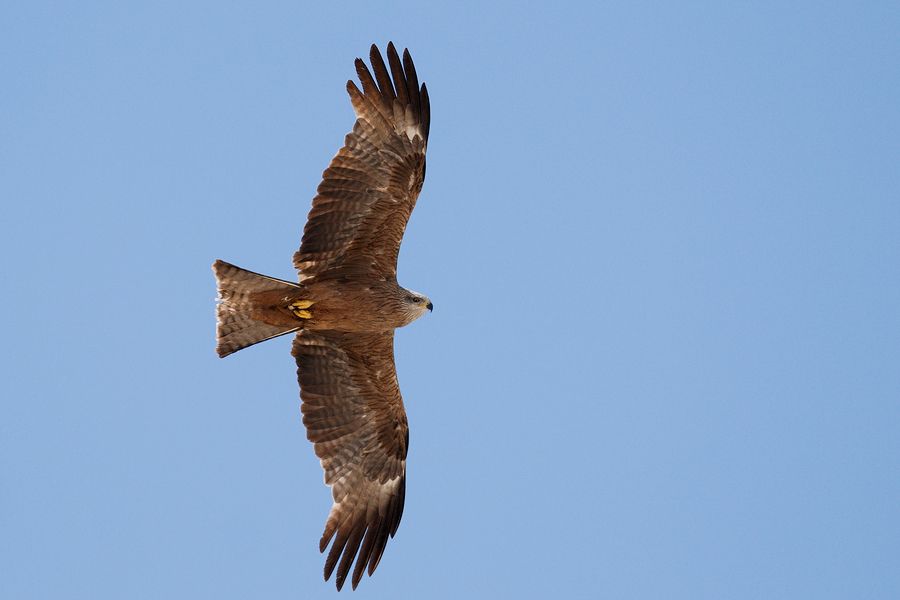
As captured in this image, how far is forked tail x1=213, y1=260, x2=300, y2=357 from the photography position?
11.2m

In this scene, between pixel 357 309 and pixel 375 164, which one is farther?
pixel 357 309

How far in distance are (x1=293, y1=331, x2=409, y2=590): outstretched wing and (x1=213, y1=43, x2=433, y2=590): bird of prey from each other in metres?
0.01

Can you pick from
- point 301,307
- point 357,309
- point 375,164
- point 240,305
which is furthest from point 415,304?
point 240,305

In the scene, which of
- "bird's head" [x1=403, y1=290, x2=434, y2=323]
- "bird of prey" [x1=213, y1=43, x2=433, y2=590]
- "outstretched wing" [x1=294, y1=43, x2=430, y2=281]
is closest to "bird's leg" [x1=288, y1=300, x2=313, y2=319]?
"bird of prey" [x1=213, y1=43, x2=433, y2=590]

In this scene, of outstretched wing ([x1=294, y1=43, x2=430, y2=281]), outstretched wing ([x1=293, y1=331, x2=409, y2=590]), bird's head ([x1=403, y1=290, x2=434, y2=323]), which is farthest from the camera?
outstretched wing ([x1=293, y1=331, x2=409, y2=590])

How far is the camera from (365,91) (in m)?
11.2

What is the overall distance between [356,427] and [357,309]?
55.2 inches

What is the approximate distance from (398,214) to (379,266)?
0.59m

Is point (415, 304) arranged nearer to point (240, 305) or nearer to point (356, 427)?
point (356, 427)

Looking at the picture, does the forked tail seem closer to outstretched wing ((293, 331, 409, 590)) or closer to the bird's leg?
the bird's leg

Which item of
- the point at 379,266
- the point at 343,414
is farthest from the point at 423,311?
the point at 343,414

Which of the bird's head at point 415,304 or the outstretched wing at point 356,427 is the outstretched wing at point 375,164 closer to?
the bird's head at point 415,304

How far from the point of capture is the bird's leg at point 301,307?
11430mm

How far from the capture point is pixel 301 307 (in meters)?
11.5
